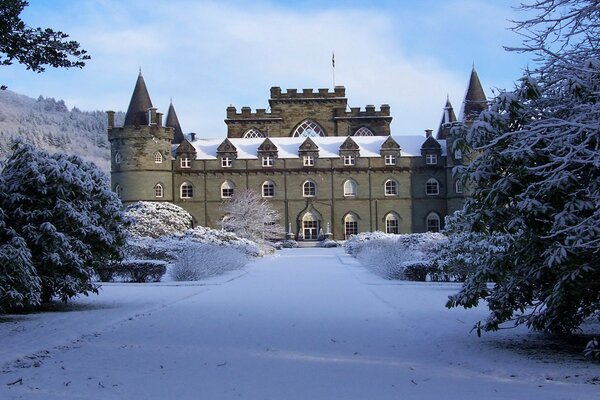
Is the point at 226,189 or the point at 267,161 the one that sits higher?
the point at 267,161

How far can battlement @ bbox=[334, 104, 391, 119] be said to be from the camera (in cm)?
6169

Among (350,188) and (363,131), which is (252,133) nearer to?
(363,131)

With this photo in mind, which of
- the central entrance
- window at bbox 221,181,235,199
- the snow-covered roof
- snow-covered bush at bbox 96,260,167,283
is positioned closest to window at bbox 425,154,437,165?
the snow-covered roof

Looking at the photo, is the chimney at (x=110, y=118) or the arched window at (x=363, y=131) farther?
the arched window at (x=363, y=131)

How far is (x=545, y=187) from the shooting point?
24.8ft

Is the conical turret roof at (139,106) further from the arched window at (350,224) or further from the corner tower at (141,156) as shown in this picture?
the arched window at (350,224)

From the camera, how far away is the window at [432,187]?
54.2m

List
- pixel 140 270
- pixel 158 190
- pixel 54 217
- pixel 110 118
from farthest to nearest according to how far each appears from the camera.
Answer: pixel 110 118
pixel 158 190
pixel 140 270
pixel 54 217

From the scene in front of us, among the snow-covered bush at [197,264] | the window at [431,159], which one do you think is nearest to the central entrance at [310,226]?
the window at [431,159]

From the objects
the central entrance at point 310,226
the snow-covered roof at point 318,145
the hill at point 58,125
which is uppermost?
the hill at point 58,125

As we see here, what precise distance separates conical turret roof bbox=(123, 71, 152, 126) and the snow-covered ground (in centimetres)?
4080

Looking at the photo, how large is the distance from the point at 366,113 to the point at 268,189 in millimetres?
13500

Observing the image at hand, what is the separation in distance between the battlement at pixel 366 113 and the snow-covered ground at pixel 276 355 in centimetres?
4870

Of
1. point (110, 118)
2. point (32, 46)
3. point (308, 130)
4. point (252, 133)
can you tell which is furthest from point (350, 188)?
point (32, 46)
